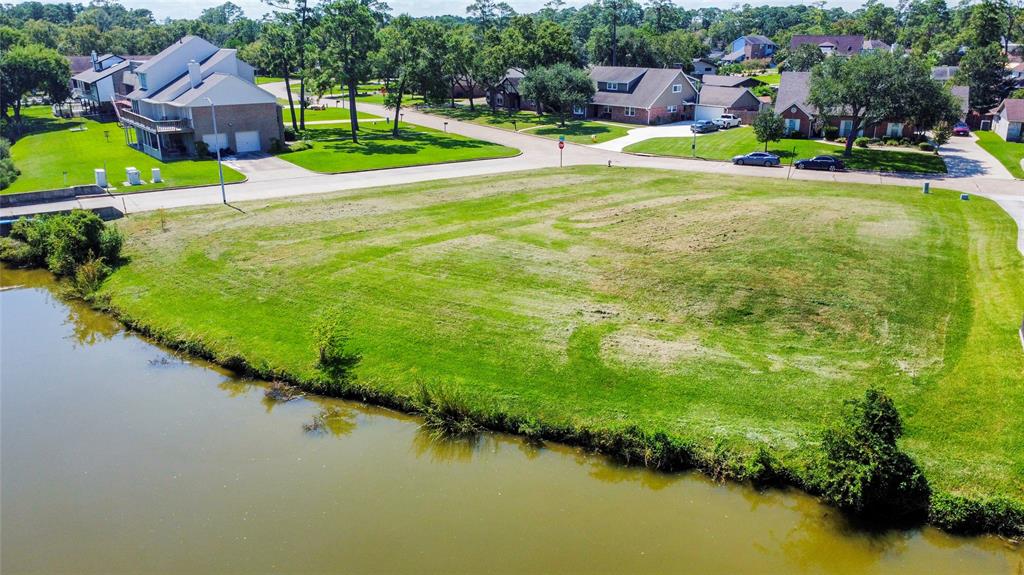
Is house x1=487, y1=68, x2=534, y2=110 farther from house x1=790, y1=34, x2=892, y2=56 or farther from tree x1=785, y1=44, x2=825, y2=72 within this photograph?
house x1=790, y1=34, x2=892, y2=56

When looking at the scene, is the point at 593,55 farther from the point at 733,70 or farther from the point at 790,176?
the point at 790,176

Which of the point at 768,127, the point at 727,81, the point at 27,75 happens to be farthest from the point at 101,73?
the point at 727,81

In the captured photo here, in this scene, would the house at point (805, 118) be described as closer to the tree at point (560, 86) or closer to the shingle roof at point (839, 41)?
the tree at point (560, 86)

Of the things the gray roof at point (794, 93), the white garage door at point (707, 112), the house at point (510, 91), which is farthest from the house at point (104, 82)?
the gray roof at point (794, 93)

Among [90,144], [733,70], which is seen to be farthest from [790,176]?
[733,70]

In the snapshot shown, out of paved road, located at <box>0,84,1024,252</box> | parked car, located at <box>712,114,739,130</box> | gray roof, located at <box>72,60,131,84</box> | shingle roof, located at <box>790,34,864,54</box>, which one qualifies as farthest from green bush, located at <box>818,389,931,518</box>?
shingle roof, located at <box>790,34,864,54</box>

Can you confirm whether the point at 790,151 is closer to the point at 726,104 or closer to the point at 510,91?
the point at 726,104

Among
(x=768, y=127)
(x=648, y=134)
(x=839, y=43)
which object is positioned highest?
(x=839, y=43)
